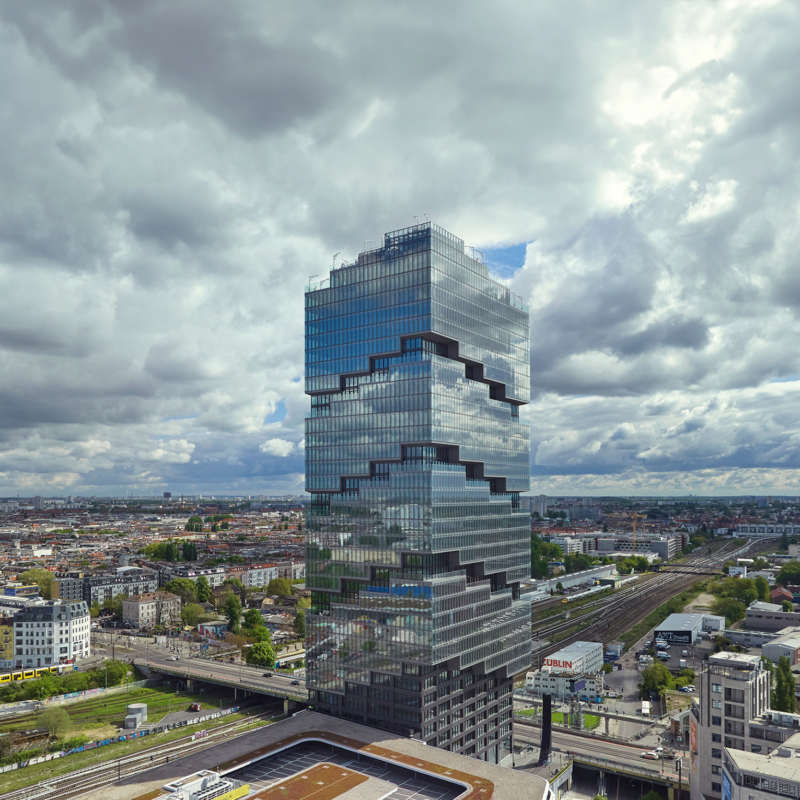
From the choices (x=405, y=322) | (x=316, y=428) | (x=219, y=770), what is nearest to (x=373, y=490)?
A: (x=316, y=428)

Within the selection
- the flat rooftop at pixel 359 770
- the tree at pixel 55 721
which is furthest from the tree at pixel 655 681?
the tree at pixel 55 721

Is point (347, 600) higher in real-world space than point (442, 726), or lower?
higher

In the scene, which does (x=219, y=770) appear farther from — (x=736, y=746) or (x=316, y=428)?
(x=736, y=746)

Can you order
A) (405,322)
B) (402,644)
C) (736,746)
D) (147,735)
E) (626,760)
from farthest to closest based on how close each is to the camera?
1. (147,735)
2. (626,760)
3. (405,322)
4. (402,644)
5. (736,746)

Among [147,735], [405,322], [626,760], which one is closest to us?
[405,322]

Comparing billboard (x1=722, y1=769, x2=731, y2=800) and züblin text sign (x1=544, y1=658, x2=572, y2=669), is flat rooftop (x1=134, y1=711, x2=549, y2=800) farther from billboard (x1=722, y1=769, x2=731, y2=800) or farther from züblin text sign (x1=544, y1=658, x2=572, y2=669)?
züblin text sign (x1=544, y1=658, x2=572, y2=669)

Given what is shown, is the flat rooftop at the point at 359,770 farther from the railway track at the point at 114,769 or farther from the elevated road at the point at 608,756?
the elevated road at the point at 608,756
